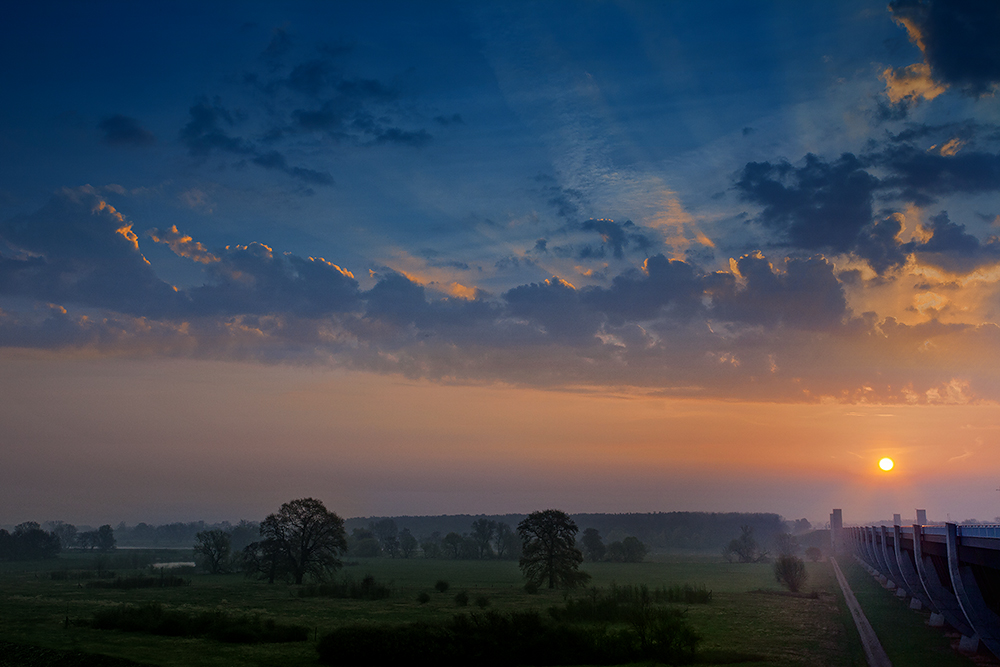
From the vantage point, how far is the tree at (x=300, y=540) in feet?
323

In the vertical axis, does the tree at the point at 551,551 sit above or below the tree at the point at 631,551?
above

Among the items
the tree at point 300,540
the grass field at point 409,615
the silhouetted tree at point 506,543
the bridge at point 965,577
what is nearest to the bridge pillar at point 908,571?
the bridge at point 965,577

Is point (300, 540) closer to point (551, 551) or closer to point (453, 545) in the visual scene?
point (551, 551)

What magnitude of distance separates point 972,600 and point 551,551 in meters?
62.9

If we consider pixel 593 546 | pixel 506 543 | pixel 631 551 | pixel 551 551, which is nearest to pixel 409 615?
pixel 551 551

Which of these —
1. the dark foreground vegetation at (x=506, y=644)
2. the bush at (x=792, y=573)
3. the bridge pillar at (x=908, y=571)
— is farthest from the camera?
the bush at (x=792, y=573)

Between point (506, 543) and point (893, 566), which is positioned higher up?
point (893, 566)

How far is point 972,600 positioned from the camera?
35.9 m

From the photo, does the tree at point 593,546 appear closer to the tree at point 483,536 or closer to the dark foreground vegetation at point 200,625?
the tree at point 483,536

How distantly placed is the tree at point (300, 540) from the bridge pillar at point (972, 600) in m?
79.5

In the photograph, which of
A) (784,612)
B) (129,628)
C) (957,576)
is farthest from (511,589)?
(957,576)

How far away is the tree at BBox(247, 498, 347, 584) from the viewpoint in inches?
3881

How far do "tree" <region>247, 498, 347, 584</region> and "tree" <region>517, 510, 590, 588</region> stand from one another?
2698 cm

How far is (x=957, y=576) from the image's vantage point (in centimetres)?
3581
